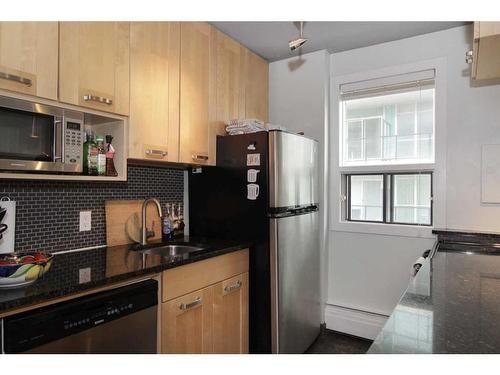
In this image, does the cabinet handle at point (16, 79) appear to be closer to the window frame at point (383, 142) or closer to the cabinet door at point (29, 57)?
the cabinet door at point (29, 57)

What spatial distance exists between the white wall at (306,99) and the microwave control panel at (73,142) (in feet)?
5.95

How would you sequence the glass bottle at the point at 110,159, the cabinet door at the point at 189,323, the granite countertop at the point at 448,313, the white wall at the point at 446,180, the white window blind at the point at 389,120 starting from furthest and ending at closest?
the white window blind at the point at 389,120 → the white wall at the point at 446,180 → the glass bottle at the point at 110,159 → the cabinet door at the point at 189,323 → the granite countertop at the point at 448,313

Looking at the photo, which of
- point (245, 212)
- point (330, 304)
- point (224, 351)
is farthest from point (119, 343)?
point (330, 304)

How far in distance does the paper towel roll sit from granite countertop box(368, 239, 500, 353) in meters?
1.68

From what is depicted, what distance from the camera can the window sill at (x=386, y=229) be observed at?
2.53 metres

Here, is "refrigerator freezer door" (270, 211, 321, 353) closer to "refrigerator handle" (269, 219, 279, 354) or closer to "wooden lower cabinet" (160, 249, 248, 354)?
"refrigerator handle" (269, 219, 279, 354)

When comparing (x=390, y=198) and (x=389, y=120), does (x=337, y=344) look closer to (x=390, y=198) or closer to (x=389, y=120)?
(x=390, y=198)

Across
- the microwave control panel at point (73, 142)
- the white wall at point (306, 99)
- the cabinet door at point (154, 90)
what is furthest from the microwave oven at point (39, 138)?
the white wall at point (306, 99)

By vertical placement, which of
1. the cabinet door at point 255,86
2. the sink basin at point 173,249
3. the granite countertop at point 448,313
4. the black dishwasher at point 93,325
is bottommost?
the black dishwasher at point 93,325

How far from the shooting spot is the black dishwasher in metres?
1.12

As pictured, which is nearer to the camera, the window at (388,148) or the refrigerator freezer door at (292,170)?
the refrigerator freezer door at (292,170)

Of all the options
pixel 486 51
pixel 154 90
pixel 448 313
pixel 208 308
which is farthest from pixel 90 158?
pixel 486 51

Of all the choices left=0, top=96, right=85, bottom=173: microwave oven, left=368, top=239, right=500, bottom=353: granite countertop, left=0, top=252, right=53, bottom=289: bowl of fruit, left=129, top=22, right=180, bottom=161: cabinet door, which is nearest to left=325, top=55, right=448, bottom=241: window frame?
left=368, top=239, right=500, bottom=353: granite countertop

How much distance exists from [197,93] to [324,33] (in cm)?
109
